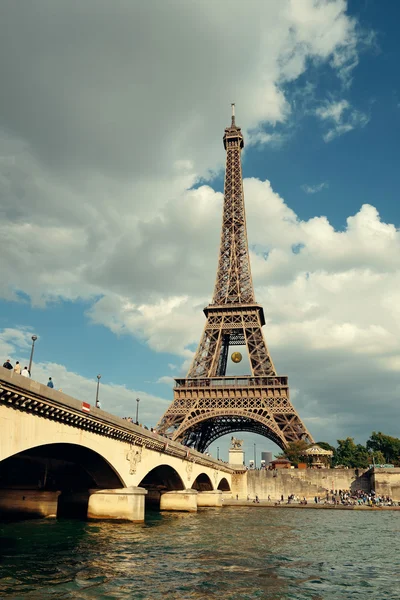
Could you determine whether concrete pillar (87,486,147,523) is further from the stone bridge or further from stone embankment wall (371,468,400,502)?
stone embankment wall (371,468,400,502)

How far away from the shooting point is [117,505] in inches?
1256

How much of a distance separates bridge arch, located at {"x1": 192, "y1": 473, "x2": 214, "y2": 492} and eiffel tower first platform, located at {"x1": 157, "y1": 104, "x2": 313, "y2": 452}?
27.4 feet

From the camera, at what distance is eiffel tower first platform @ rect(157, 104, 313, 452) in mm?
78750

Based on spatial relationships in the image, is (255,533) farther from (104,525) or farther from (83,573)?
(83,573)

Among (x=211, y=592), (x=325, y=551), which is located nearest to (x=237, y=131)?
(x=325, y=551)

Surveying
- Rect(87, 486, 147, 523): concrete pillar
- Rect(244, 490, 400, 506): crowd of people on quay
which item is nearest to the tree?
Rect(244, 490, 400, 506): crowd of people on quay

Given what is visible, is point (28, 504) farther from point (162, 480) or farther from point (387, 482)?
point (387, 482)

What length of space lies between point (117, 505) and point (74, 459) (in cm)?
480

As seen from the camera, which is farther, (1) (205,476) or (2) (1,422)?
(1) (205,476)

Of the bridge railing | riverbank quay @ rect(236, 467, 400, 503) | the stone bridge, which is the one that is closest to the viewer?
the bridge railing

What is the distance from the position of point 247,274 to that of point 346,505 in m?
49.0

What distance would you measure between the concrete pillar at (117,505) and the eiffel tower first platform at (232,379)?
4270 centimetres

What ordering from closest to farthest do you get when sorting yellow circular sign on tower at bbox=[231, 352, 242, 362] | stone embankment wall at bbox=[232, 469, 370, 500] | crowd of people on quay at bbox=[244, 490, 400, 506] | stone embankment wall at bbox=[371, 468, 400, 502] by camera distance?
crowd of people on quay at bbox=[244, 490, 400, 506] → stone embankment wall at bbox=[371, 468, 400, 502] → stone embankment wall at bbox=[232, 469, 370, 500] → yellow circular sign on tower at bbox=[231, 352, 242, 362]

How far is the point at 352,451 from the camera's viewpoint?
109m
